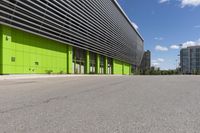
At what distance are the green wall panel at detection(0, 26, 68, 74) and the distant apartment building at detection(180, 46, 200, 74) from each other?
106 m

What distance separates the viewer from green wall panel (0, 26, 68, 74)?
3041 cm

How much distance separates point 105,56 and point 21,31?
4016 cm

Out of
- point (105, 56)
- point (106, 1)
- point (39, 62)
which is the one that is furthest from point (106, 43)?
point (39, 62)

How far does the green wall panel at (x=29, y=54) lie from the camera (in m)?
30.4

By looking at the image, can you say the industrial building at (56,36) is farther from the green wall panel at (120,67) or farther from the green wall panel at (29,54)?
the green wall panel at (120,67)

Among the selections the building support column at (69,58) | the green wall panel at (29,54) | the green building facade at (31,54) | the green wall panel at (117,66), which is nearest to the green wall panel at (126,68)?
the green wall panel at (117,66)

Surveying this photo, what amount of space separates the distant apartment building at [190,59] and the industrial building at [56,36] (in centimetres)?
7488

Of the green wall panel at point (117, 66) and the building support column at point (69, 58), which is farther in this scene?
the green wall panel at point (117, 66)

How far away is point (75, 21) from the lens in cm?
4831

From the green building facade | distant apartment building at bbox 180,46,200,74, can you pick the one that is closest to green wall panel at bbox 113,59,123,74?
the green building facade

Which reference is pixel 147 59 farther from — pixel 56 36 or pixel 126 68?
pixel 56 36

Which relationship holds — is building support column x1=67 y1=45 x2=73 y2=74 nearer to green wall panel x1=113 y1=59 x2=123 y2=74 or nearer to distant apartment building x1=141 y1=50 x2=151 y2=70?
green wall panel x1=113 y1=59 x2=123 y2=74

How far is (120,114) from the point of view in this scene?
6.48 meters

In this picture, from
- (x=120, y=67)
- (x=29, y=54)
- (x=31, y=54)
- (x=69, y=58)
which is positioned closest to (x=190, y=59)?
(x=120, y=67)
